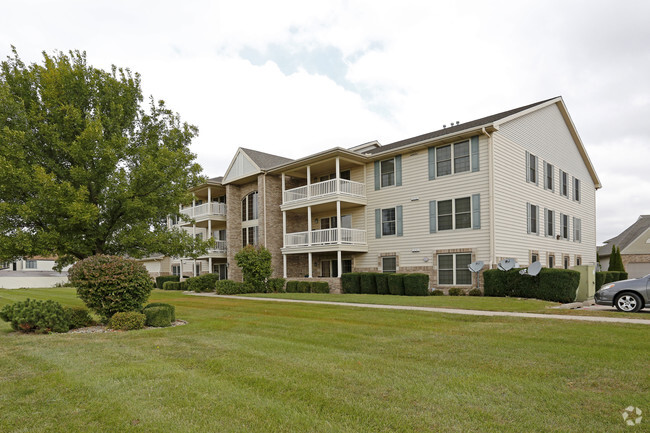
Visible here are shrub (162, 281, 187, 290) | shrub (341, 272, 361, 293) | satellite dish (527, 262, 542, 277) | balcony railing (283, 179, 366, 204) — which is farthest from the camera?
shrub (162, 281, 187, 290)

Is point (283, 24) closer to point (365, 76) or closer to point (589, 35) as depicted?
point (365, 76)

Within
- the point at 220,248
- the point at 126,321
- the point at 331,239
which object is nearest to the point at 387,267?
the point at 331,239

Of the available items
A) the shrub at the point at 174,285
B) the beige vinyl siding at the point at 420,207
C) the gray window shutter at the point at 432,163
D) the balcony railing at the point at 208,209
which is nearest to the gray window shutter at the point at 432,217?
the beige vinyl siding at the point at 420,207

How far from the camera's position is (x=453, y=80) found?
58.4 feet

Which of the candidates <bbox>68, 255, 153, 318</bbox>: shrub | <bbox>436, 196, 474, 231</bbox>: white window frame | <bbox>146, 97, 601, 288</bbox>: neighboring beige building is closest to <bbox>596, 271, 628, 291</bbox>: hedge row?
<bbox>146, 97, 601, 288</bbox>: neighboring beige building

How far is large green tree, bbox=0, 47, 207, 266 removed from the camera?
34.8 feet

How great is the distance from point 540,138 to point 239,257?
1814cm

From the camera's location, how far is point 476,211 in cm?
1948

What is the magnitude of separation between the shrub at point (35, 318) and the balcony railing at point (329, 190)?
1507 centimetres

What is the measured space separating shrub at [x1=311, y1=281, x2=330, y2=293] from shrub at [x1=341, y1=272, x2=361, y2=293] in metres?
0.84

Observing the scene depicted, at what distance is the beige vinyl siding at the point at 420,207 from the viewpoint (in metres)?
19.4

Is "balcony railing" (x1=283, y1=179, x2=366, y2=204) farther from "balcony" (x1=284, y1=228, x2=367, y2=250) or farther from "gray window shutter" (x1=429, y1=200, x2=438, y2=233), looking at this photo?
"gray window shutter" (x1=429, y1=200, x2=438, y2=233)

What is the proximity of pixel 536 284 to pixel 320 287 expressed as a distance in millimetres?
10301

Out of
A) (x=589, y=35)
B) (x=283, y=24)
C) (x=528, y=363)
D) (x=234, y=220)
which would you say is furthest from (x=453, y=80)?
(x=234, y=220)
